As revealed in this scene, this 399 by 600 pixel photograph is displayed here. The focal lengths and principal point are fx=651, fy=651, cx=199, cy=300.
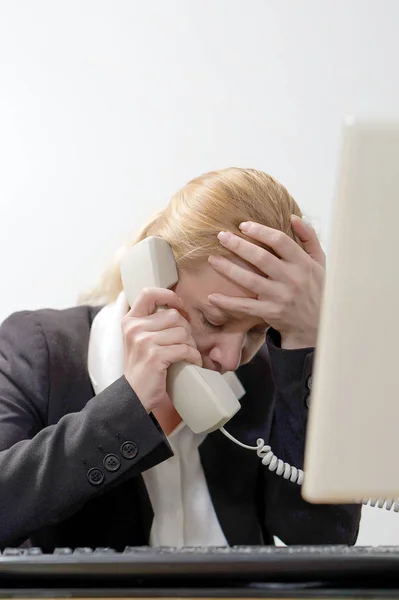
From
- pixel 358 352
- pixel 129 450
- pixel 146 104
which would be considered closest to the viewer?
pixel 358 352

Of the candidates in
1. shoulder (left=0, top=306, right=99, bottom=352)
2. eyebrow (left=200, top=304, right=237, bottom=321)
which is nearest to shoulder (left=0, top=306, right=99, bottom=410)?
shoulder (left=0, top=306, right=99, bottom=352)

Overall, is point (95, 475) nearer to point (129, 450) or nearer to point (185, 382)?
point (129, 450)

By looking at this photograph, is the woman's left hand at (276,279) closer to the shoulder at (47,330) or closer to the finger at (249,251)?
the finger at (249,251)

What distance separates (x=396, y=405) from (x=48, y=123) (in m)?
1.00

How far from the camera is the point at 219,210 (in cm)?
90

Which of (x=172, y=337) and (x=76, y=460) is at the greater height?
(x=172, y=337)

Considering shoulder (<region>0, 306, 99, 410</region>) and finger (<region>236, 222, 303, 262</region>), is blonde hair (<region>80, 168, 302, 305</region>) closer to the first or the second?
finger (<region>236, 222, 303, 262</region>)

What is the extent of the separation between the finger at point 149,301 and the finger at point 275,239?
13cm

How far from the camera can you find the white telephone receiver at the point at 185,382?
84 centimetres

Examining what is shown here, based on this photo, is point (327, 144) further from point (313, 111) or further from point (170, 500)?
point (170, 500)

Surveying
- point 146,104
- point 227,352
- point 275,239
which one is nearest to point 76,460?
point 227,352

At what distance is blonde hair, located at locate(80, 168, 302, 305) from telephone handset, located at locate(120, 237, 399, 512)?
34mm

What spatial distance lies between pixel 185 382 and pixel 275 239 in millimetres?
222

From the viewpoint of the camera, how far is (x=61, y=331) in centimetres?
99
